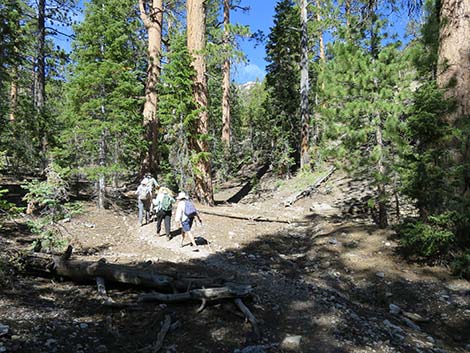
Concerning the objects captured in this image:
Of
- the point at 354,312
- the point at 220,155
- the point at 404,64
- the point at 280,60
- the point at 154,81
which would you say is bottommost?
the point at 354,312

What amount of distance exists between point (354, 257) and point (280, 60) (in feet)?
62.7

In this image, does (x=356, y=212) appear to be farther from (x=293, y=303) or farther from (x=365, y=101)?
(x=293, y=303)

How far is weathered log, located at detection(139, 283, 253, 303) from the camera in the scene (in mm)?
5586

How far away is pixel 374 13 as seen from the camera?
9.79 metres

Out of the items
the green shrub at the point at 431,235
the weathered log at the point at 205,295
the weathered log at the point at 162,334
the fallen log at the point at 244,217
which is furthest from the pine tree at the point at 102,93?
the green shrub at the point at 431,235

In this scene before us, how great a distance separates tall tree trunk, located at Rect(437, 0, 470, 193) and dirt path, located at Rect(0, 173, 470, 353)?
2.90 meters

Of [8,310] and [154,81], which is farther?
[154,81]

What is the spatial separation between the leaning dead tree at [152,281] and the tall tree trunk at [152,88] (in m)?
8.53

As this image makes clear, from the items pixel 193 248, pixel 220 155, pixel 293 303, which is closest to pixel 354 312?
pixel 293 303

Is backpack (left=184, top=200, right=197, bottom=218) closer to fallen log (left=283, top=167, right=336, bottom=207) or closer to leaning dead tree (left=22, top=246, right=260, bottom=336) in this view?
leaning dead tree (left=22, top=246, right=260, bottom=336)

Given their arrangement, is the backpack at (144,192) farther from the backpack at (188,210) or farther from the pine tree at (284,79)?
the pine tree at (284,79)

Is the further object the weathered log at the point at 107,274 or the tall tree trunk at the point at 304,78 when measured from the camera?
the tall tree trunk at the point at 304,78

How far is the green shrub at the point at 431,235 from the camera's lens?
7461 millimetres

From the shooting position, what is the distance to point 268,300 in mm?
6270
